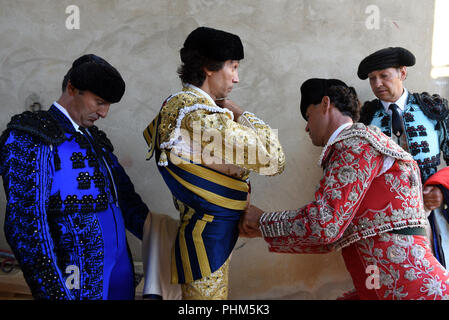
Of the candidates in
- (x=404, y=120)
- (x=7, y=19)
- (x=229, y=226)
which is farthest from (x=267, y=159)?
(x=7, y=19)

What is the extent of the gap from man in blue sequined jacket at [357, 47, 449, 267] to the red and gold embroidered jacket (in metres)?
1.07

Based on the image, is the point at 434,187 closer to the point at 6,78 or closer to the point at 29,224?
the point at 29,224

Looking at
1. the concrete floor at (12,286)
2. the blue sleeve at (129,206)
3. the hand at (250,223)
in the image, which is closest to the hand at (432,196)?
the hand at (250,223)

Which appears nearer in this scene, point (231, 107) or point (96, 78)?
point (96, 78)

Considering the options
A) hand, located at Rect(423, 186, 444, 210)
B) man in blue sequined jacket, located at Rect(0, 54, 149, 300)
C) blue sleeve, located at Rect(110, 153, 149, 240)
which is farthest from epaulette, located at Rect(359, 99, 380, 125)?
man in blue sequined jacket, located at Rect(0, 54, 149, 300)

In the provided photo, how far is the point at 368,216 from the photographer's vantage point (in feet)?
6.27

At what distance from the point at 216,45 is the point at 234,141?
441 millimetres

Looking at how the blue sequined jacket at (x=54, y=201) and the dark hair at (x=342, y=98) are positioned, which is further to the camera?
the dark hair at (x=342, y=98)

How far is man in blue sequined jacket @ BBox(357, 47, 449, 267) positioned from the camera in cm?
297

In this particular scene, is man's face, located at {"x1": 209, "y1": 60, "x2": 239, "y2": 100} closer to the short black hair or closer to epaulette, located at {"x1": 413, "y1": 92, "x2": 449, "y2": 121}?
the short black hair

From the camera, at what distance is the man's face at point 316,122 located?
205 centimetres

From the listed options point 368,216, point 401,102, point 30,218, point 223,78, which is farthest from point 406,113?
point 30,218

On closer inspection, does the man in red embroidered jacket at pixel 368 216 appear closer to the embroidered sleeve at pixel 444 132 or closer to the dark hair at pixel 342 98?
the dark hair at pixel 342 98

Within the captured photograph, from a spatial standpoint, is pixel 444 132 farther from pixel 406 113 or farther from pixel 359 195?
pixel 359 195
